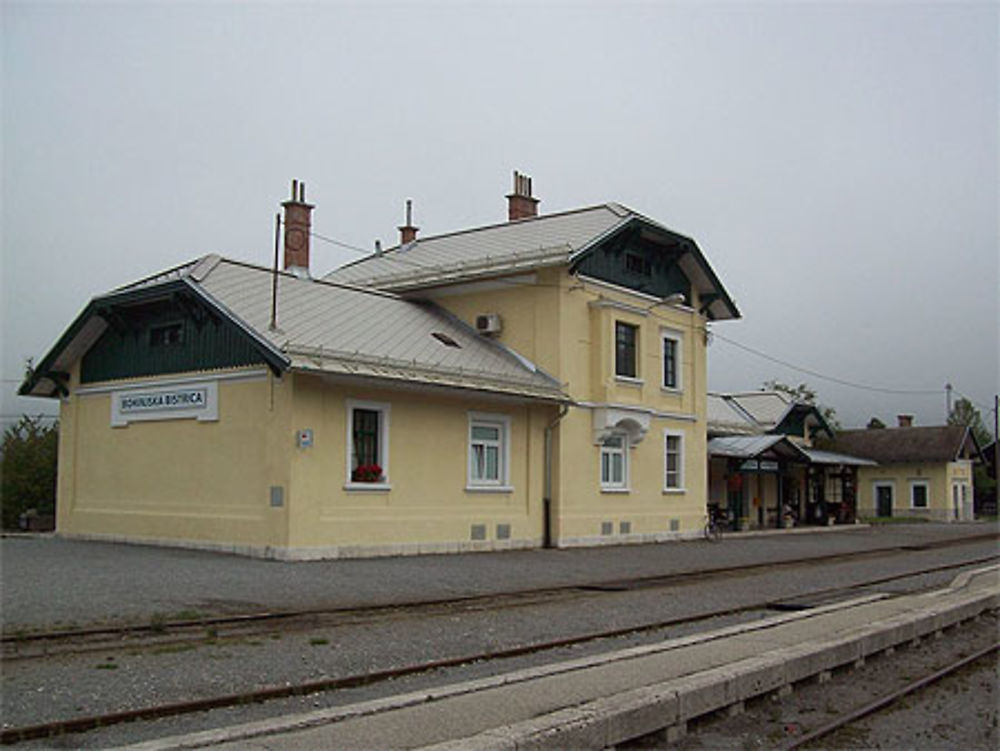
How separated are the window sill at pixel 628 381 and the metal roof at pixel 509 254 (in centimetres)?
342

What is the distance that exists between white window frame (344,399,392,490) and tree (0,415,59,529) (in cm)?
1276

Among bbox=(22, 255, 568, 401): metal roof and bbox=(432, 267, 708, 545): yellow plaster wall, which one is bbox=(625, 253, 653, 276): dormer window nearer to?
bbox=(432, 267, 708, 545): yellow plaster wall

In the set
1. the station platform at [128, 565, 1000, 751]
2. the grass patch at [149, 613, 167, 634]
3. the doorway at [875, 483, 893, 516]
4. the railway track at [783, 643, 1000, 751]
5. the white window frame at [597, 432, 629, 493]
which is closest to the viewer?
the station platform at [128, 565, 1000, 751]

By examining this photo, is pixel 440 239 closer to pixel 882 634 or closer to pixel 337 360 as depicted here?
pixel 337 360

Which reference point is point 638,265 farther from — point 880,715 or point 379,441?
point 880,715

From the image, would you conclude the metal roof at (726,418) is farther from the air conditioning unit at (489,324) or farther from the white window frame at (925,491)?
the white window frame at (925,491)

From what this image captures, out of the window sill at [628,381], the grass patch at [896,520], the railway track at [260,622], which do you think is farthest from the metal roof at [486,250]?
the grass patch at [896,520]

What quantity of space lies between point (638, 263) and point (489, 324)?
461 cm

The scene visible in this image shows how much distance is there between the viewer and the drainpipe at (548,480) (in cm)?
2370

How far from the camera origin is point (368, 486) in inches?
763

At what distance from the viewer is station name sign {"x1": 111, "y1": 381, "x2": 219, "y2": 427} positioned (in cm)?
1969

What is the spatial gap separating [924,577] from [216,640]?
13.0 metres

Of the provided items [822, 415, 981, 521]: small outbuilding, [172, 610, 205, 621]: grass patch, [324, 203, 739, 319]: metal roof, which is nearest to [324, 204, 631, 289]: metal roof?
[324, 203, 739, 319]: metal roof

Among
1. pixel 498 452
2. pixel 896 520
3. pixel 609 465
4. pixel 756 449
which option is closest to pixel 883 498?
pixel 896 520
